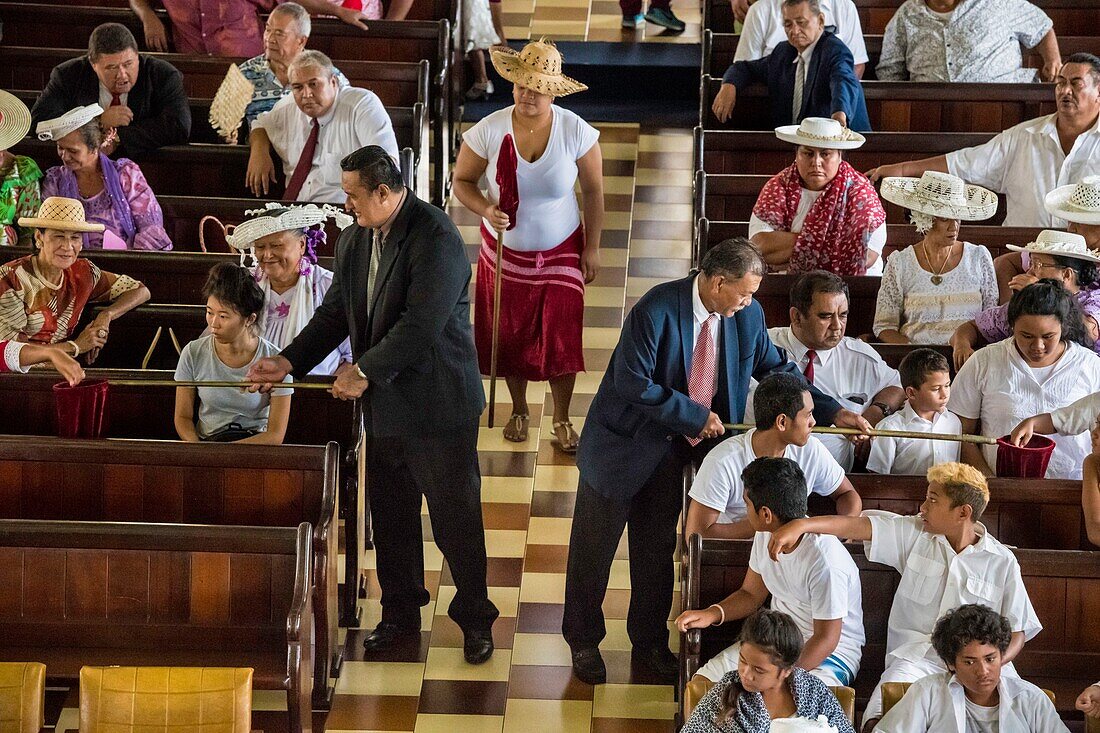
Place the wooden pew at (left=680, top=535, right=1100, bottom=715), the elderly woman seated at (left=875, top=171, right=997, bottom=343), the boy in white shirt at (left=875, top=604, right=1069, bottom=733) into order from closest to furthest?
the boy in white shirt at (left=875, top=604, right=1069, bottom=733) → the wooden pew at (left=680, top=535, right=1100, bottom=715) → the elderly woman seated at (left=875, top=171, right=997, bottom=343)

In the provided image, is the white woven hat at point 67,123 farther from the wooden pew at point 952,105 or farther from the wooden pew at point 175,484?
the wooden pew at point 952,105

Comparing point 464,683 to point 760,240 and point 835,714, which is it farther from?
point 760,240

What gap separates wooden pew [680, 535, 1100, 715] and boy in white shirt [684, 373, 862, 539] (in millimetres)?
194

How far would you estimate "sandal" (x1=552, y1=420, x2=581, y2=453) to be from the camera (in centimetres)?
678

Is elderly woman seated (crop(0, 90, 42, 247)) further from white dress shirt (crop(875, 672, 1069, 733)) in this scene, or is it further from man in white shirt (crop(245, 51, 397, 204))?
white dress shirt (crop(875, 672, 1069, 733))

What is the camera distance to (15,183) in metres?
6.53

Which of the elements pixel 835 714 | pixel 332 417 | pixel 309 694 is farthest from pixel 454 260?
pixel 835 714

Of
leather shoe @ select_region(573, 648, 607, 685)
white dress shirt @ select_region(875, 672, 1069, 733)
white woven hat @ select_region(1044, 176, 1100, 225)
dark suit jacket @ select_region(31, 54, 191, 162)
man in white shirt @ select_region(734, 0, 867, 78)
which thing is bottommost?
leather shoe @ select_region(573, 648, 607, 685)

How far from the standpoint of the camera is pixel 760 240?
243 inches

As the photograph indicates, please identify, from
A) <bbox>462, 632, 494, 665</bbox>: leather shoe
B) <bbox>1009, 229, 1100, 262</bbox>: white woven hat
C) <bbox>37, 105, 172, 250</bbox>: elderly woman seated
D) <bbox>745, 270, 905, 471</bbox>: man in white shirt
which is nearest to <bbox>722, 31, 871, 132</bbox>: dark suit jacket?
<bbox>1009, 229, 1100, 262</bbox>: white woven hat

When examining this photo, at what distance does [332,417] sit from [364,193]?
1041 millimetres

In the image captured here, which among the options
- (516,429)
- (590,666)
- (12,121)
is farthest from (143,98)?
(590,666)

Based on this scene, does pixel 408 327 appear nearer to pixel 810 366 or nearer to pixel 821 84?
pixel 810 366

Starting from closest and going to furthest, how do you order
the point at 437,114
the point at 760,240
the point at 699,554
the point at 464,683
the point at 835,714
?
the point at 835,714 < the point at 699,554 < the point at 464,683 < the point at 760,240 < the point at 437,114
